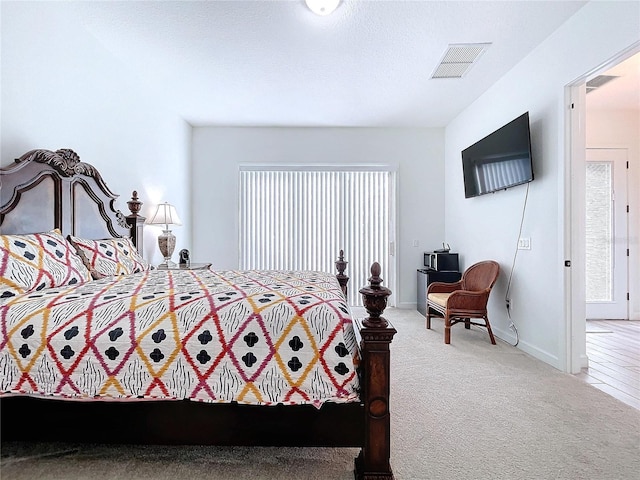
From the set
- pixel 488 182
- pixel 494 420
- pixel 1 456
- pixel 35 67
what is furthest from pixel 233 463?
pixel 488 182

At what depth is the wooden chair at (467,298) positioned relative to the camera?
12.0 feet

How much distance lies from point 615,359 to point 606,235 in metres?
2.25

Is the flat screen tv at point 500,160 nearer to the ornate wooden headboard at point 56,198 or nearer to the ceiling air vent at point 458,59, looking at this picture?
the ceiling air vent at point 458,59

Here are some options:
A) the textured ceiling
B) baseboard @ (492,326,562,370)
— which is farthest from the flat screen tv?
baseboard @ (492,326,562,370)

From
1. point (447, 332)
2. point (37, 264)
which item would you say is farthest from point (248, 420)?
point (447, 332)

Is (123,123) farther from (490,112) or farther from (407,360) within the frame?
(490,112)

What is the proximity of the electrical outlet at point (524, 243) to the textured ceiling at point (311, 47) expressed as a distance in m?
1.71

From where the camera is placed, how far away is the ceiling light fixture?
2.55 meters

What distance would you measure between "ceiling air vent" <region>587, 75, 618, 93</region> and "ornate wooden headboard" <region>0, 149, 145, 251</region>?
4.85 metres

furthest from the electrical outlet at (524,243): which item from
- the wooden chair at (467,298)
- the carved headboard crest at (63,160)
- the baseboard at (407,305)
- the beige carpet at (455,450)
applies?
the carved headboard crest at (63,160)

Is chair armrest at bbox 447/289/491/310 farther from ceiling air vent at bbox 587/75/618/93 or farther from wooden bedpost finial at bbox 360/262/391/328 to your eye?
ceiling air vent at bbox 587/75/618/93

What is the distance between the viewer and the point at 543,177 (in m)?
3.21

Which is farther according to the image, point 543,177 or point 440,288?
point 440,288

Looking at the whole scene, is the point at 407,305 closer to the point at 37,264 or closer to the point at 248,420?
the point at 248,420
